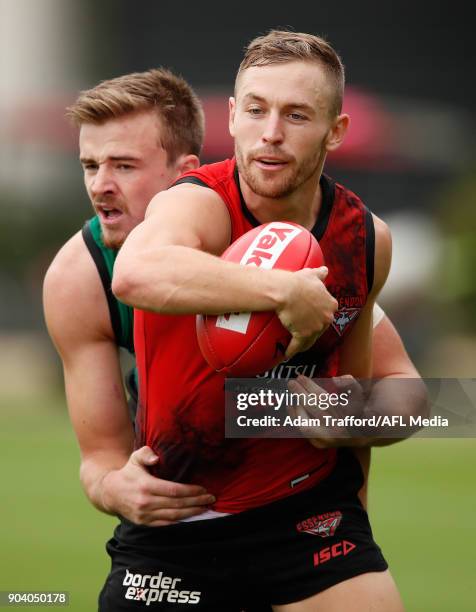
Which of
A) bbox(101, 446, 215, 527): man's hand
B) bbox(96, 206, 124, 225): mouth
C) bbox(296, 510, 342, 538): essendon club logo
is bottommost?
bbox(296, 510, 342, 538): essendon club logo

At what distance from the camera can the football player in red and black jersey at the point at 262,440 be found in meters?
4.55

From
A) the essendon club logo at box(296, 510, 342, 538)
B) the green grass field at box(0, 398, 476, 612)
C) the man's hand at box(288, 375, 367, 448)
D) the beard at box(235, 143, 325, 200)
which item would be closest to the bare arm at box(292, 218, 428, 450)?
the man's hand at box(288, 375, 367, 448)

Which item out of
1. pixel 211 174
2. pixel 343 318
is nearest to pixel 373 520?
pixel 343 318

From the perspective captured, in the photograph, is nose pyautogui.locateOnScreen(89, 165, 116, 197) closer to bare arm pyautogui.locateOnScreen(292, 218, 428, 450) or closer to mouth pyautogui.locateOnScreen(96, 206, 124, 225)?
mouth pyautogui.locateOnScreen(96, 206, 124, 225)

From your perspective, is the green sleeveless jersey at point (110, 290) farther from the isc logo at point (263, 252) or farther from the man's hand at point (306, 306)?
the man's hand at point (306, 306)

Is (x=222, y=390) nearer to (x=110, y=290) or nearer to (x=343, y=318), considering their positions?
(x=343, y=318)

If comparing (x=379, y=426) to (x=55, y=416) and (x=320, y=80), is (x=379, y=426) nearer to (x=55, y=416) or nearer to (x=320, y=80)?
(x=320, y=80)

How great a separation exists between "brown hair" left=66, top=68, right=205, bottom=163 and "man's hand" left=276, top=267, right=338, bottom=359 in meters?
1.55

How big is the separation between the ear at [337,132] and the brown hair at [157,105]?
91cm

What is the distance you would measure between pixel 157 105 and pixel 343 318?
1.38m

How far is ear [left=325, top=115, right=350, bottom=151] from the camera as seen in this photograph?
4.77 meters

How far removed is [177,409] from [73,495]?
285 inches

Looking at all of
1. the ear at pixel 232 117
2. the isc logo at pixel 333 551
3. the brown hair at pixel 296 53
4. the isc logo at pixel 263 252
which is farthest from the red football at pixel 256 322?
the isc logo at pixel 333 551

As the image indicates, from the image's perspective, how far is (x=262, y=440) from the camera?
15.6ft
